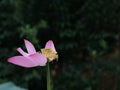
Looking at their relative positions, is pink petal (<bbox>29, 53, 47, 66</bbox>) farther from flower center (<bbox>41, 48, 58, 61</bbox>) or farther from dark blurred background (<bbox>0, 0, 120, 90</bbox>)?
dark blurred background (<bbox>0, 0, 120, 90</bbox>)

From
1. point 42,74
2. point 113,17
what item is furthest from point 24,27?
point 113,17

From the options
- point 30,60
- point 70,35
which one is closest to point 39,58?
→ point 30,60

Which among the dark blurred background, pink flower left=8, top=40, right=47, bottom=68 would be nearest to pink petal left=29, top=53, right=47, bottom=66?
pink flower left=8, top=40, right=47, bottom=68

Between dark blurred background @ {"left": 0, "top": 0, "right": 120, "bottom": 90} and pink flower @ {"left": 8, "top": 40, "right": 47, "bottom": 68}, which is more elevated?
dark blurred background @ {"left": 0, "top": 0, "right": 120, "bottom": 90}

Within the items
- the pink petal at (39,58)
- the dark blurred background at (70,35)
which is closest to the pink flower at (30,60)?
the pink petal at (39,58)

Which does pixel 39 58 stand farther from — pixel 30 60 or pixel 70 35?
pixel 70 35

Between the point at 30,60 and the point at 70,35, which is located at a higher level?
the point at 70,35

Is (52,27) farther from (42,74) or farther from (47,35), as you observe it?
(42,74)

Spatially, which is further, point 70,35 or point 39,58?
point 70,35

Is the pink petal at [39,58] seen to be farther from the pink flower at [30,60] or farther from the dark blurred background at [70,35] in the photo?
the dark blurred background at [70,35]
